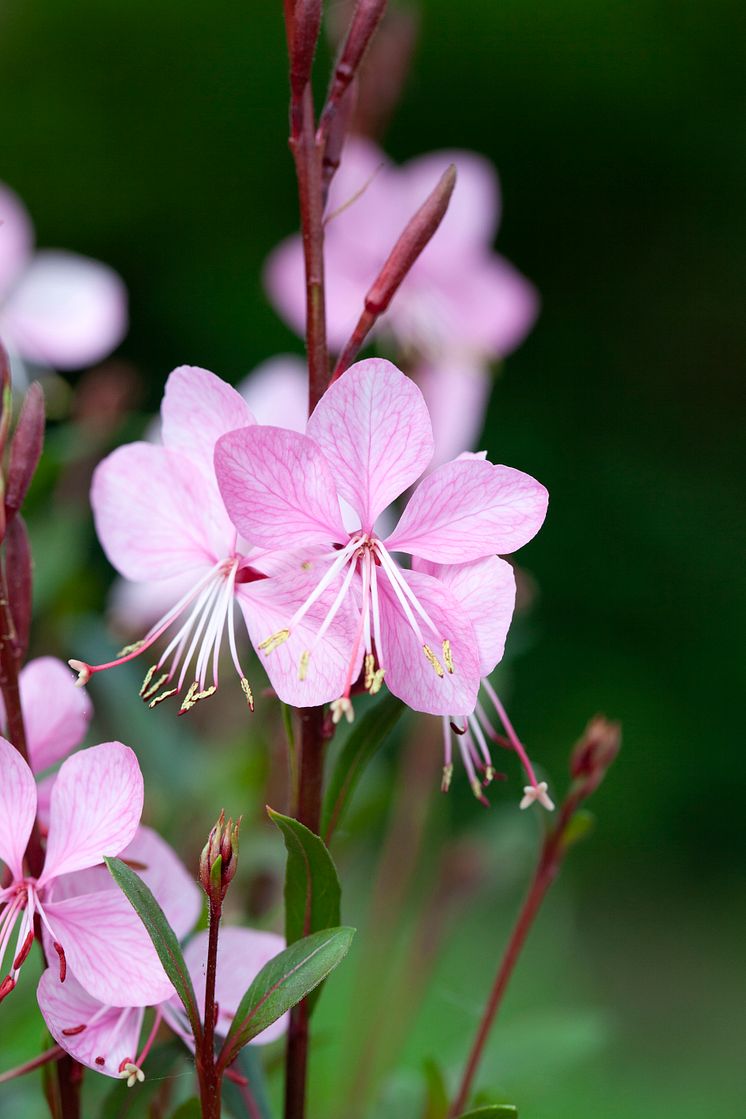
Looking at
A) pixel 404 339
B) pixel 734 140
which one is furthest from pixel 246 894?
pixel 734 140

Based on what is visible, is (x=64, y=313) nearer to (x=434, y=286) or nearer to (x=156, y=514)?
(x=434, y=286)

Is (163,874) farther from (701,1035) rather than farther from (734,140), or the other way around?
(734,140)

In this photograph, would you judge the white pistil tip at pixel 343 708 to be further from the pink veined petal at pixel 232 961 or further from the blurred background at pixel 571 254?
the blurred background at pixel 571 254

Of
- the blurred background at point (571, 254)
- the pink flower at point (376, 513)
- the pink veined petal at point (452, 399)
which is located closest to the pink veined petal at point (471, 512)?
the pink flower at point (376, 513)

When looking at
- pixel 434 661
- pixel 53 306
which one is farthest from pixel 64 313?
pixel 434 661

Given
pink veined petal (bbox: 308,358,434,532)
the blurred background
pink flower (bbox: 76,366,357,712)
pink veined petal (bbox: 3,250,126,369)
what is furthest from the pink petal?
the blurred background

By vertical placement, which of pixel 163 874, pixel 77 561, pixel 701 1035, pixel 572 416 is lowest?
pixel 701 1035
